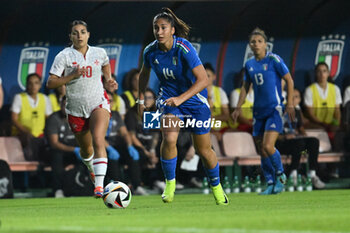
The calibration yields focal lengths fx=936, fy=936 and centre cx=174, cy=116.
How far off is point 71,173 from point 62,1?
3505 mm

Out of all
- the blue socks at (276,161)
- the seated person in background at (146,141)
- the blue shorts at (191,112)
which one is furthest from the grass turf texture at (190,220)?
the seated person in background at (146,141)

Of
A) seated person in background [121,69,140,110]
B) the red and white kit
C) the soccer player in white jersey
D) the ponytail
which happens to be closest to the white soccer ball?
the soccer player in white jersey

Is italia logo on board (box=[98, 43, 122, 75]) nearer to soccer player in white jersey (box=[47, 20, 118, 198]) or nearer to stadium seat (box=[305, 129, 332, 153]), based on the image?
stadium seat (box=[305, 129, 332, 153])

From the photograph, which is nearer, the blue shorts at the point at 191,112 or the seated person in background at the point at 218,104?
the blue shorts at the point at 191,112

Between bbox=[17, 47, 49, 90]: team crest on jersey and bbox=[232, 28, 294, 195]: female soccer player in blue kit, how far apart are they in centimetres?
458

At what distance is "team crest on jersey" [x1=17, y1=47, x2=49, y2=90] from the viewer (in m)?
16.4

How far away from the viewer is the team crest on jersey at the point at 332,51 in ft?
59.6

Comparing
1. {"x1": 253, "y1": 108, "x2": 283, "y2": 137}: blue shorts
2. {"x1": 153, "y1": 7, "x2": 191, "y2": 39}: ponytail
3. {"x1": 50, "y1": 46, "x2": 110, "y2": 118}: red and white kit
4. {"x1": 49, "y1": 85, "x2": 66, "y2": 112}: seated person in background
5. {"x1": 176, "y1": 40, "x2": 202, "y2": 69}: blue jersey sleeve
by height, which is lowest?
{"x1": 253, "y1": 108, "x2": 283, "y2": 137}: blue shorts

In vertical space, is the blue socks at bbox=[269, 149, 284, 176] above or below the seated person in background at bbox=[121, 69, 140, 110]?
below

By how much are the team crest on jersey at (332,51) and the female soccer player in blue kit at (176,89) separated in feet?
27.5

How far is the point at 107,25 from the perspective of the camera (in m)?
17.1

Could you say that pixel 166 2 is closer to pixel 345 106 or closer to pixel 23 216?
pixel 345 106

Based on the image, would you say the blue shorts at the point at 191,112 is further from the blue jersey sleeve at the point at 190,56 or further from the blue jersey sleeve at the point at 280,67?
the blue jersey sleeve at the point at 280,67

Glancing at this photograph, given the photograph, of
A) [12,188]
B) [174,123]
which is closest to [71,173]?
[12,188]
